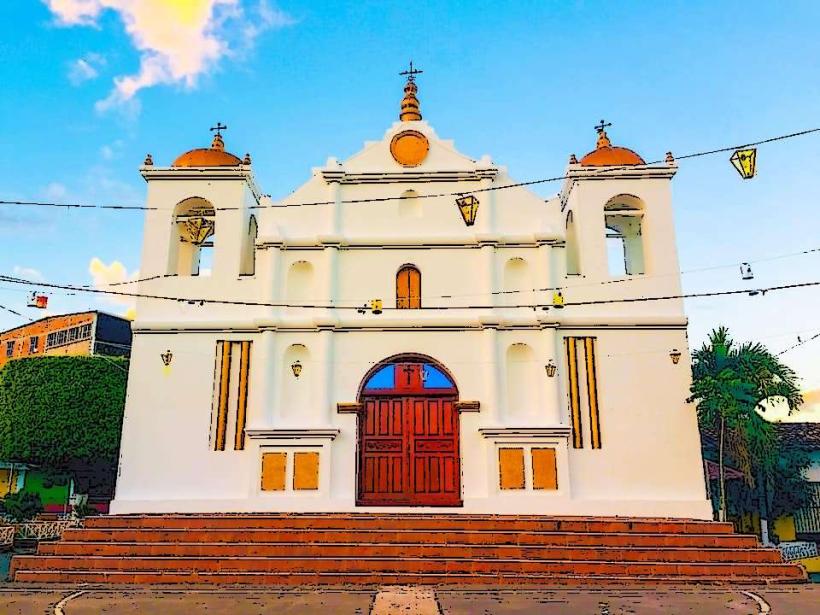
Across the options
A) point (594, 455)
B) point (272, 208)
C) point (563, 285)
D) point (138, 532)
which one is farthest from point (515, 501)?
point (272, 208)

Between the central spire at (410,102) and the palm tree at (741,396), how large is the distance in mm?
9207

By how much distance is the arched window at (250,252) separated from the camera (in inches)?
677

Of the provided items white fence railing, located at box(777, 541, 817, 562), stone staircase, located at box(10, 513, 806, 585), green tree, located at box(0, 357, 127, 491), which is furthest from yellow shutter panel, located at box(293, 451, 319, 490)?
white fence railing, located at box(777, 541, 817, 562)

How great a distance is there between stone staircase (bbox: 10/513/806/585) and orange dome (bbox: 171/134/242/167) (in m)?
8.28

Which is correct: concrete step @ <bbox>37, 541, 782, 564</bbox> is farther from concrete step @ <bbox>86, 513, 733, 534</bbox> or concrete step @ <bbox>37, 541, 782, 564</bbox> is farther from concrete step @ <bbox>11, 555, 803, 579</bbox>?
concrete step @ <bbox>86, 513, 733, 534</bbox>

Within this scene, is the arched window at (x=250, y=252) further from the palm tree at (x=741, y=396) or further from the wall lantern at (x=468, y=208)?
the palm tree at (x=741, y=396)

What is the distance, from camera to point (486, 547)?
1220 cm

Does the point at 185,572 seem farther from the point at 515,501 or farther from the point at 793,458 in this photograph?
the point at 793,458

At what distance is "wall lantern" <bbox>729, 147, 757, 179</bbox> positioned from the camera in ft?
34.3

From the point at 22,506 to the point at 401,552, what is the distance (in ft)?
41.4

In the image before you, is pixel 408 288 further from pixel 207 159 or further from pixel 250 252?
pixel 207 159

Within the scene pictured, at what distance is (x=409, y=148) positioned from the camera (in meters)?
17.2

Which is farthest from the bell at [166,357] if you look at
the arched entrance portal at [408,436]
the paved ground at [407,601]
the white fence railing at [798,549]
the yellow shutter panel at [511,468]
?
the white fence railing at [798,549]

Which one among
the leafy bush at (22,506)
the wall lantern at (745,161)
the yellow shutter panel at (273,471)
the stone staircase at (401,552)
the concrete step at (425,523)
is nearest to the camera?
the wall lantern at (745,161)
